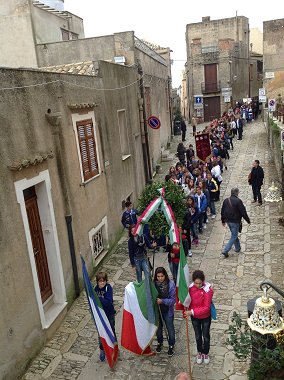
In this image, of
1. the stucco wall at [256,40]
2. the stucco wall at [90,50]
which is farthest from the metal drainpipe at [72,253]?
the stucco wall at [256,40]

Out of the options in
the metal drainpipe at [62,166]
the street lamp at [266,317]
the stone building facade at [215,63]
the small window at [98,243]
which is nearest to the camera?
the street lamp at [266,317]

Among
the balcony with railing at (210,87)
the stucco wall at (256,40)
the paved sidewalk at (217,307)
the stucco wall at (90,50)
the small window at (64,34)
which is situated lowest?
the paved sidewalk at (217,307)

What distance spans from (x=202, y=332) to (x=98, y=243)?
5186 mm

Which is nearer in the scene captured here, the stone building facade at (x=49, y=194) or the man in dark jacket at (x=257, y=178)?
the stone building facade at (x=49, y=194)

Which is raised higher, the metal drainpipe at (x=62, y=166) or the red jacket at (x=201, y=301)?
the metal drainpipe at (x=62, y=166)

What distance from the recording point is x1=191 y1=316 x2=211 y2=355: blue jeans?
656 centimetres

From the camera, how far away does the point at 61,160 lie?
8.82m

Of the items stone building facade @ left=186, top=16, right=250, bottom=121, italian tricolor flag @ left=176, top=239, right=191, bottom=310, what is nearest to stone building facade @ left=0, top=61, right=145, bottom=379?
italian tricolor flag @ left=176, top=239, right=191, bottom=310

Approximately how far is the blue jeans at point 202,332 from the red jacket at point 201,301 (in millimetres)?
140

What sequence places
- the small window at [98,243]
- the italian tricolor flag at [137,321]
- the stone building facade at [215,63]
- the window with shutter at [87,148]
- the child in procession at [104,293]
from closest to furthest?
the italian tricolor flag at [137,321] → the child in procession at [104,293] → the window with shutter at [87,148] → the small window at [98,243] → the stone building facade at [215,63]

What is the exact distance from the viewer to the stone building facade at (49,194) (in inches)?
265

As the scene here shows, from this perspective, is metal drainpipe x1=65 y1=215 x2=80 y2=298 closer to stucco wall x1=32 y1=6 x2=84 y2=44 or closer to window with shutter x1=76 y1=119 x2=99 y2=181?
window with shutter x1=76 y1=119 x2=99 y2=181

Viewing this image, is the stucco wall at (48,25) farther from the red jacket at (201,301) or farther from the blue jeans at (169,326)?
the red jacket at (201,301)

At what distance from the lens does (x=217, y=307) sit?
8.48m
